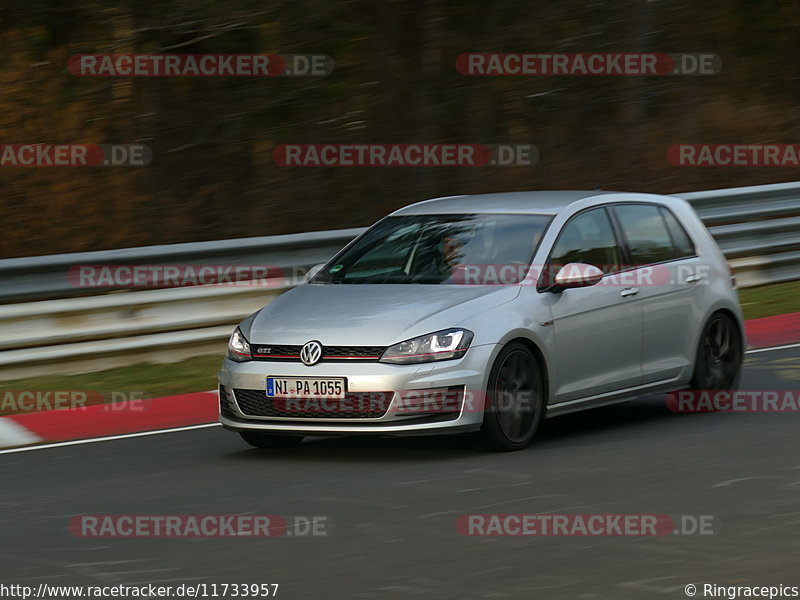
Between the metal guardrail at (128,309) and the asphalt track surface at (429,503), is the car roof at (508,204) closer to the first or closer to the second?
the asphalt track surface at (429,503)

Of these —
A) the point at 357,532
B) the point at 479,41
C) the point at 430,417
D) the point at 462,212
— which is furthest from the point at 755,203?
the point at 357,532

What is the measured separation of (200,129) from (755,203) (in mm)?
7921

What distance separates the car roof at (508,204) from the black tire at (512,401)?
1.22 meters

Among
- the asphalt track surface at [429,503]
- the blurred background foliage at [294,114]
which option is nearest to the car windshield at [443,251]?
the asphalt track surface at [429,503]

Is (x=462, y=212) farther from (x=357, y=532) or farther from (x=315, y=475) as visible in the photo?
(x=357, y=532)

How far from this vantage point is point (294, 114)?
63.7 ft

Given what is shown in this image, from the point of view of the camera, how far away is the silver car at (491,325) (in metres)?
8.31

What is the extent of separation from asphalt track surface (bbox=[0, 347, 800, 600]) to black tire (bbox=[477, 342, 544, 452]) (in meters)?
0.15

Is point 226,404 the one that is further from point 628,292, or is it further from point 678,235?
point 678,235

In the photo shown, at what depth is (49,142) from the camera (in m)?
19.2

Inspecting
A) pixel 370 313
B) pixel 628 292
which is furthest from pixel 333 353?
pixel 628 292

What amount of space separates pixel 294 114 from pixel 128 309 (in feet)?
24.0

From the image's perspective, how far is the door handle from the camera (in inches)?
373

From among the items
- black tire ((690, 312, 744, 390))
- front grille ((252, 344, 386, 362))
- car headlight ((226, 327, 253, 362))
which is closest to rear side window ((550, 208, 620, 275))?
black tire ((690, 312, 744, 390))
